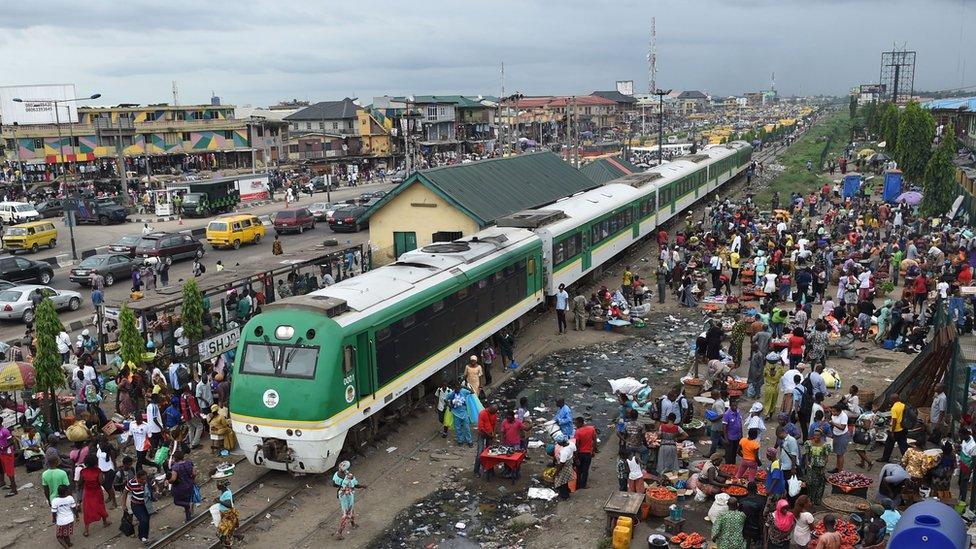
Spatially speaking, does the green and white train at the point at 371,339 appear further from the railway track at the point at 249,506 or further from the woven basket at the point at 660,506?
the woven basket at the point at 660,506

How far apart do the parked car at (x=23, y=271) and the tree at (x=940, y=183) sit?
119 feet

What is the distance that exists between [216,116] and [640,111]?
98.2 m

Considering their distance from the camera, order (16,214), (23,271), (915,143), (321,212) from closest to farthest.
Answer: (23,271) → (915,143) → (16,214) → (321,212)

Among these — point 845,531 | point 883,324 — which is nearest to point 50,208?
point 883,324

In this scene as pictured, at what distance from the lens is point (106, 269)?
30.3 metres

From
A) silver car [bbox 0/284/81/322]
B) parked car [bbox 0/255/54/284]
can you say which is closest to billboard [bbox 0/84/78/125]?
parked car [bbox 0/255/54/284]

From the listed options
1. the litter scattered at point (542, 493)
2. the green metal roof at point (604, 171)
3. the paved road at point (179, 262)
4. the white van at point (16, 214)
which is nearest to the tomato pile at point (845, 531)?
the litter scattered at point (542, 493)

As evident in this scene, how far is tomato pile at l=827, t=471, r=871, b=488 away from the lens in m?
12.0

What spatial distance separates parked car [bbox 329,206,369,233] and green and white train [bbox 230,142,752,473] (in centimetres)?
2117

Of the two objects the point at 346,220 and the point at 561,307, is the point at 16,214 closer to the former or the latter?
the point at 346,220

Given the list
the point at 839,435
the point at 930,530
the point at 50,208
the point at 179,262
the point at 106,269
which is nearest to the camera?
the point at 930,530

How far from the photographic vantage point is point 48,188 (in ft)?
196

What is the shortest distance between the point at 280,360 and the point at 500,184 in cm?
1741

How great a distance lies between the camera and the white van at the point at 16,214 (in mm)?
44991
